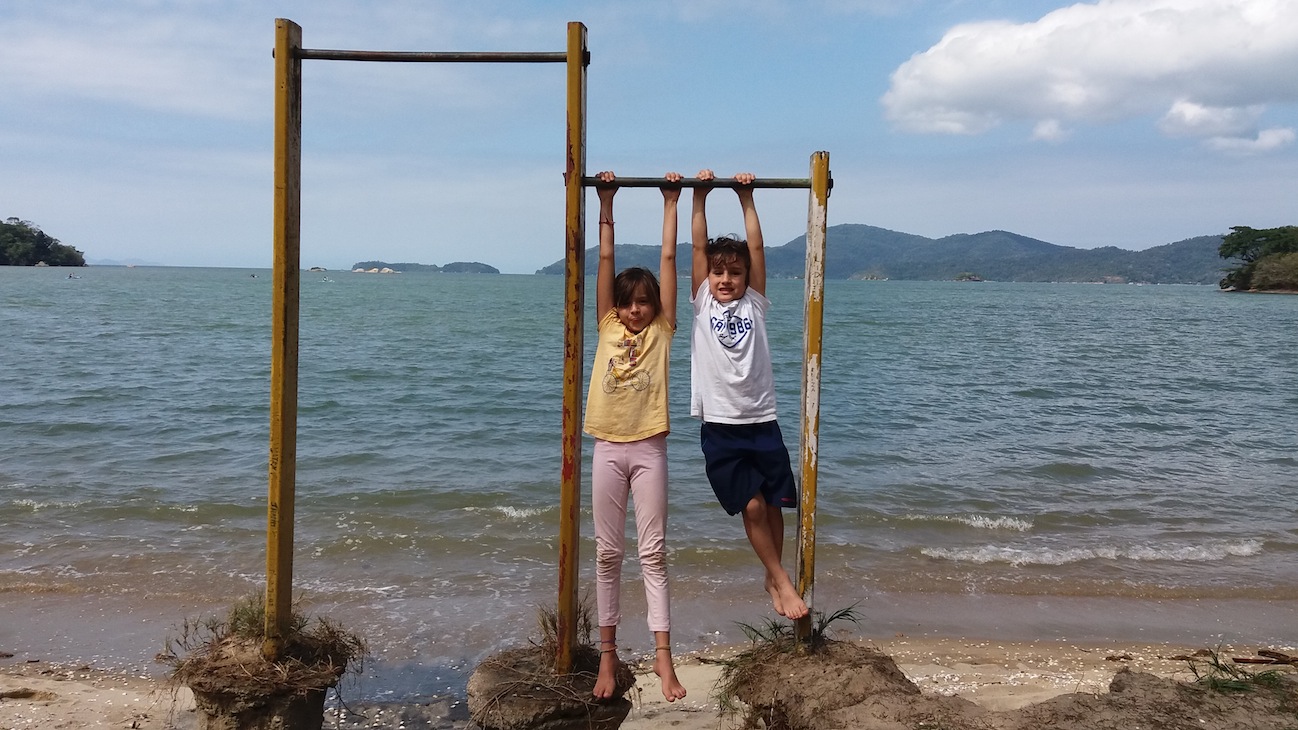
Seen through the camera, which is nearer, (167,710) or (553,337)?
(167,710)

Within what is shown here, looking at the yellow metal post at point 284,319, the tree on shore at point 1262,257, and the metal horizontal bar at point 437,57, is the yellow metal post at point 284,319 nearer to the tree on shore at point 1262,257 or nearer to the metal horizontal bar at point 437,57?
the metal horizontal bar at point 437,57

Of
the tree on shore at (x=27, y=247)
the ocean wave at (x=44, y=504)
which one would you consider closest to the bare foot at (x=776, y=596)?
the ocean wave at (x=44, y=504)

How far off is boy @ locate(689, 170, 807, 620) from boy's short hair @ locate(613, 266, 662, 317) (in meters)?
0.21

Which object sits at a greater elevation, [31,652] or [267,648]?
[267,648]

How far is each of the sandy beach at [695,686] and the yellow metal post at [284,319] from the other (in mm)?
1319

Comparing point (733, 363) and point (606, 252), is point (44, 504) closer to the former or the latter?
point (606, 252)

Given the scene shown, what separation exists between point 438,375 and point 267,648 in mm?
17977

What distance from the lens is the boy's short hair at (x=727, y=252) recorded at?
410 cm

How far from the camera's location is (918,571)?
26.9 ft

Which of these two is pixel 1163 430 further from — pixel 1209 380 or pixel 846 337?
pixel 846 337

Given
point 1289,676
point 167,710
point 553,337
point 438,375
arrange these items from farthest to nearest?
1. point 553,337
2. point 438,375
3. point 167,710
4. point 1289,676

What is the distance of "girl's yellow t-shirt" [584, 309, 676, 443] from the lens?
391 centimetres

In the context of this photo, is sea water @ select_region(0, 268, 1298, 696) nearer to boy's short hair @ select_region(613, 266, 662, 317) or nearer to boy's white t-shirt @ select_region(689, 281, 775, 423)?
boy's white t-shirt @ select_region(689, 281, 775, 423)

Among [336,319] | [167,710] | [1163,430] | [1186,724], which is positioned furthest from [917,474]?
[336,319]
